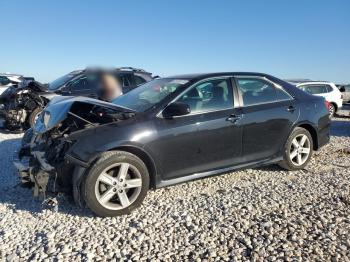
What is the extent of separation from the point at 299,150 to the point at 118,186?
318 cm

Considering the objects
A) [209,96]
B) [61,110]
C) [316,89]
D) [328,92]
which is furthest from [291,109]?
[328,92]

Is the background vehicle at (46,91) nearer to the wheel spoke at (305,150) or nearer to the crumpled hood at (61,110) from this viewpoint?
the crumpled hood at (61,110)

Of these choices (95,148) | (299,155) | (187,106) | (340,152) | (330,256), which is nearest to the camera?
(330,256)

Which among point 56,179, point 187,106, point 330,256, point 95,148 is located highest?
point 187,106

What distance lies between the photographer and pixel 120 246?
11.9 feet

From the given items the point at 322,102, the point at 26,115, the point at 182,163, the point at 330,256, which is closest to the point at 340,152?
the point at 322,102

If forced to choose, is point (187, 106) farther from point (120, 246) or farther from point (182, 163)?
point (120, 246)

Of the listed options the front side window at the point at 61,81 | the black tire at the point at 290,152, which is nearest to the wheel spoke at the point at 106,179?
the black tire at the point at 290,152

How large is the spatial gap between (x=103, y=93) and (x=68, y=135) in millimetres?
4050

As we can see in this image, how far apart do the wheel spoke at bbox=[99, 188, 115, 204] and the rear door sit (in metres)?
2.02

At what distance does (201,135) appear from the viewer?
194 inches

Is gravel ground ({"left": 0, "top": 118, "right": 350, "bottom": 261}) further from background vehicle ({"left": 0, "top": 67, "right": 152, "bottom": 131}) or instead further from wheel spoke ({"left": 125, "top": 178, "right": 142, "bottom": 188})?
background vehicle ({"left": 0, "top": 67, "right": 152, "bottom": 131})

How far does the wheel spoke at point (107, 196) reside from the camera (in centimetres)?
429

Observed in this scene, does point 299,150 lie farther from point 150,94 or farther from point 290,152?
point 150,94
